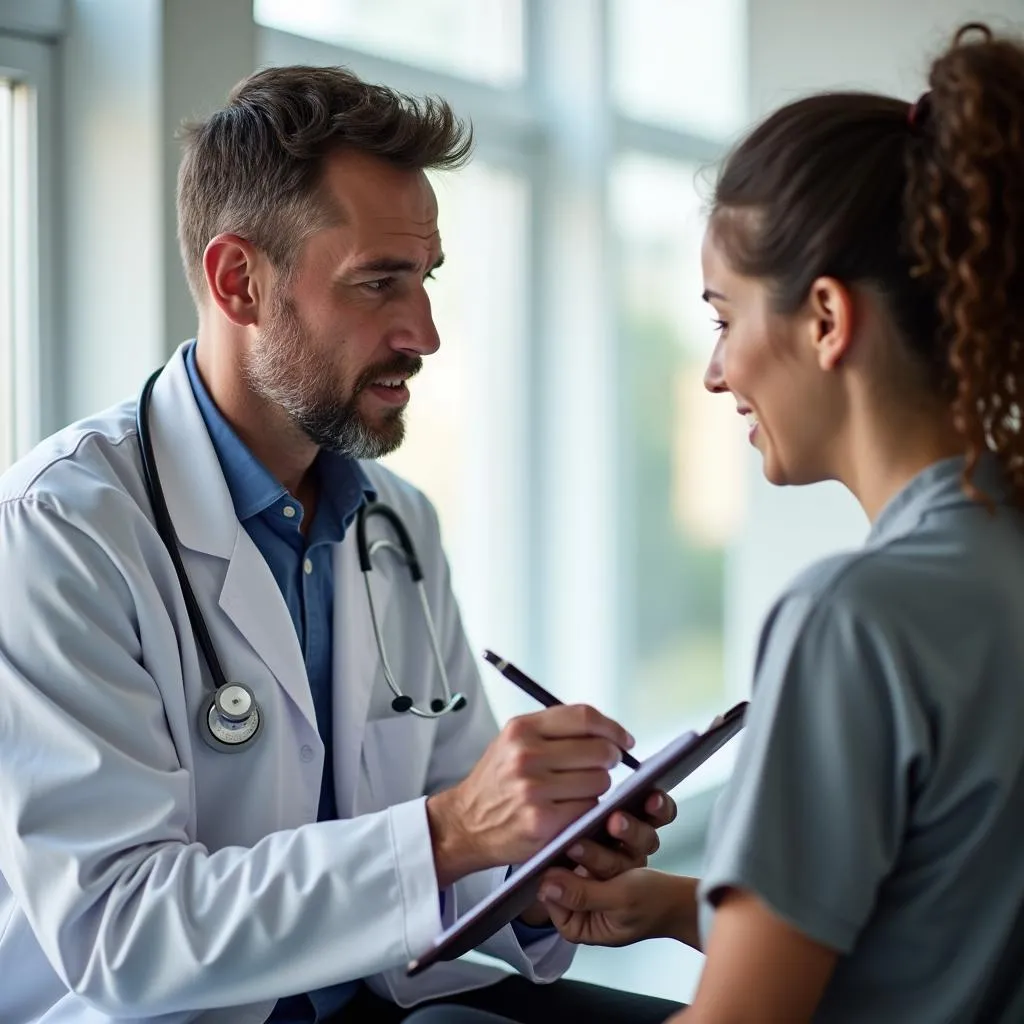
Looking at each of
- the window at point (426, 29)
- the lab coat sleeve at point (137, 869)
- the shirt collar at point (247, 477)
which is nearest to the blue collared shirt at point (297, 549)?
the shirt collar at point (247, 477)

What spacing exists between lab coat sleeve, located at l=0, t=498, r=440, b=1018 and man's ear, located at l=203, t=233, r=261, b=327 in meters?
0.46

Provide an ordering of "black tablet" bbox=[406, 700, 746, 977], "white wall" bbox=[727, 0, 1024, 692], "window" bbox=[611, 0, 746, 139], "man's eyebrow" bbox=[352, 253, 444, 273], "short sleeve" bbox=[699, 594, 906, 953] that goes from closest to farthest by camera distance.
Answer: "short sleeve" bbox=[699, 594, 906, 953], "black tablet" bbox=[406, 700, 746, 977], "man's eyebrow" bbox=[352, 253, 444, 273], "white wall" bbox=[727, 0, 1024, 692], "window" bbox=[611, 0, 746, 139]

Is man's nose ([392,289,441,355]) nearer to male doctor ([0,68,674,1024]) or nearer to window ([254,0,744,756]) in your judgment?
male doctor ([0,68,674,1024])

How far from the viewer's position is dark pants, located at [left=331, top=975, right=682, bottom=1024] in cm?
157

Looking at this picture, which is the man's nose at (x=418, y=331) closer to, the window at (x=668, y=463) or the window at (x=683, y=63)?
the window at (x=668, y=463)

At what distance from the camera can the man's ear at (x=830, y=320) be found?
1.01 metres

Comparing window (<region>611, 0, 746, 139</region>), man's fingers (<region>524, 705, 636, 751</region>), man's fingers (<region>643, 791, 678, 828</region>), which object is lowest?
man's fingers (<region>643, 791, 678, 828</region>)

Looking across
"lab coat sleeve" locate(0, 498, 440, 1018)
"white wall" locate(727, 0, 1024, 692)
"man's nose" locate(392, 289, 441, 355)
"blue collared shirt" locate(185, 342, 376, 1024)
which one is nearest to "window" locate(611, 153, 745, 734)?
"white wall" locate(727, 0, 1024, 692)

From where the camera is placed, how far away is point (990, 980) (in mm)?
968

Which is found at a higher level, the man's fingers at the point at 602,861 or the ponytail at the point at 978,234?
the ponytail at the point at 978,234

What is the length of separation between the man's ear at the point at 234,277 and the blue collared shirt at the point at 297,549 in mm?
73

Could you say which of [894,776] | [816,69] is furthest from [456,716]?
[816,69]

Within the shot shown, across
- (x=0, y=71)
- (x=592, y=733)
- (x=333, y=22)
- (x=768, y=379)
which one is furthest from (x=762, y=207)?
(x=333, y=22)

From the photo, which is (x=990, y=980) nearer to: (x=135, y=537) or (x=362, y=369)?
(x=135, y=537)
